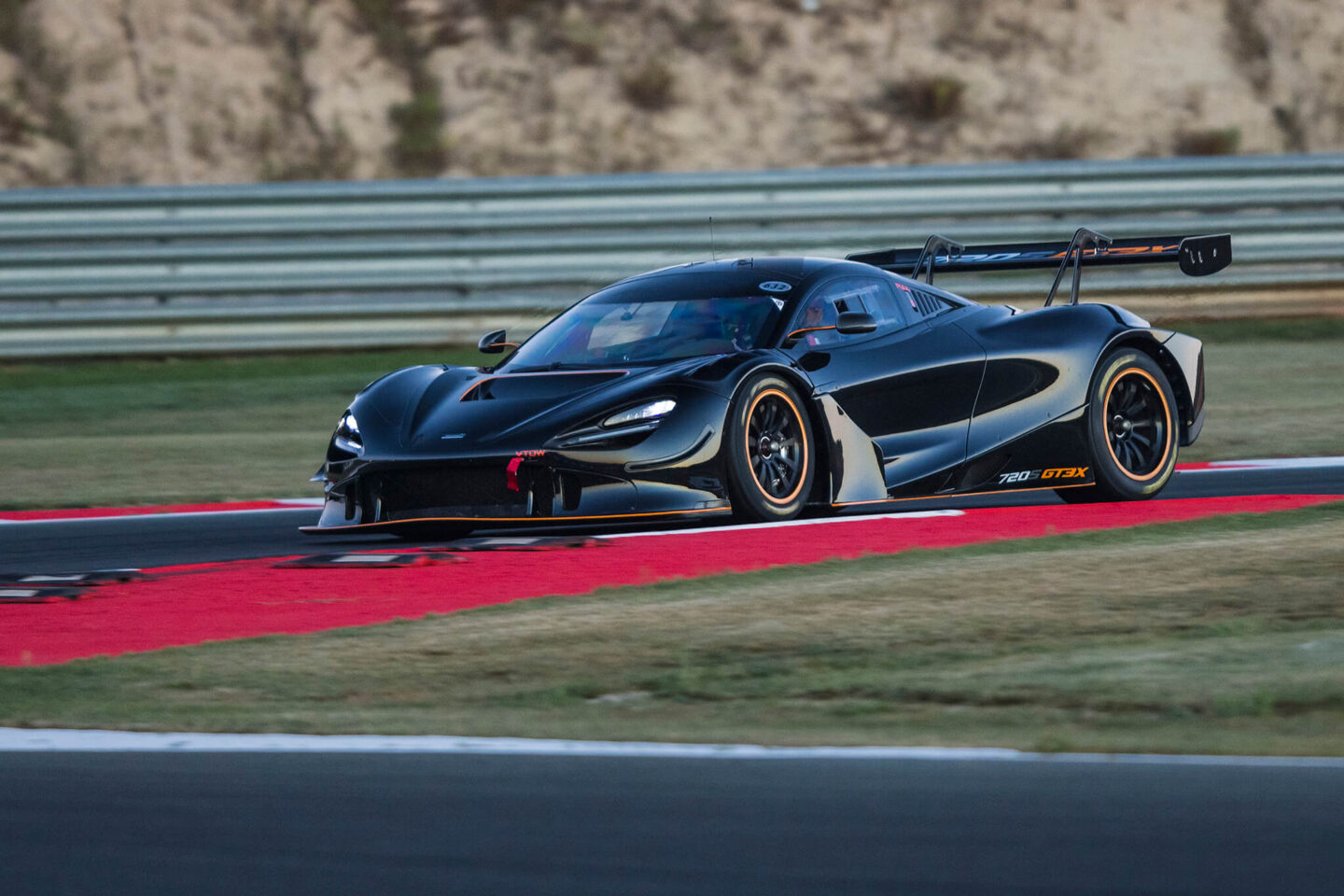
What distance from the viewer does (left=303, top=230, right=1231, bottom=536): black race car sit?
26.5 feet

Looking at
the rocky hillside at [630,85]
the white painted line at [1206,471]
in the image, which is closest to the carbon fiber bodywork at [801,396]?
the white painted line at [1206,471]

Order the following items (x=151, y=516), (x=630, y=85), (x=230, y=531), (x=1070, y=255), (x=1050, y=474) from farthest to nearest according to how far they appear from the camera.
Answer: (x=630, y=85)
(x=151, y=516)
(x=1070, y=255)
(x=230, y=531)
(x=1050, y=474)

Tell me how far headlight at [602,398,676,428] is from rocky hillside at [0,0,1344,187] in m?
13.4

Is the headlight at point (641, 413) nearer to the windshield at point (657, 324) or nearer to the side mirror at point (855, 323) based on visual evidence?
the windshield at point (657, 324)

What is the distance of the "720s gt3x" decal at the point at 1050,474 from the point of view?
364 inches

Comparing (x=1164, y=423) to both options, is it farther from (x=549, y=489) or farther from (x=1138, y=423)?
(x=549, y=489)

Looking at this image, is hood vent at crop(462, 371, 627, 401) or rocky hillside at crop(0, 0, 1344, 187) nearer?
hood vent at crop(462, 371, 627, 401)

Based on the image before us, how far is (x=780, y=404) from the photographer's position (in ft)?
27.6

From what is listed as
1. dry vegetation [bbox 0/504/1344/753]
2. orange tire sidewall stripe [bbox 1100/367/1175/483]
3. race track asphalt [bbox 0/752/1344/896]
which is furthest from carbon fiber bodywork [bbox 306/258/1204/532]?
race track asphalt [bbox 0/752/1344/896]

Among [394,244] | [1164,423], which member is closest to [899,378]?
[1164,423]

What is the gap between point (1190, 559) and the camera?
7.15 meters

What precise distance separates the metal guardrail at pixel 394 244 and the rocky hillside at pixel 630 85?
13.2 feet

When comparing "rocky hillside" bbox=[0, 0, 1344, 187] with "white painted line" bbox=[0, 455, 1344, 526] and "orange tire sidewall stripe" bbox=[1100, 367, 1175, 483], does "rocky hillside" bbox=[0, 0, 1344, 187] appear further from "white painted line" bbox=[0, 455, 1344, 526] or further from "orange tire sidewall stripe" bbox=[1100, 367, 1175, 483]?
"orange tire sidewall stripe" bbox=[1100, 367, 1175, 483]

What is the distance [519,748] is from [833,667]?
3.71 feet
